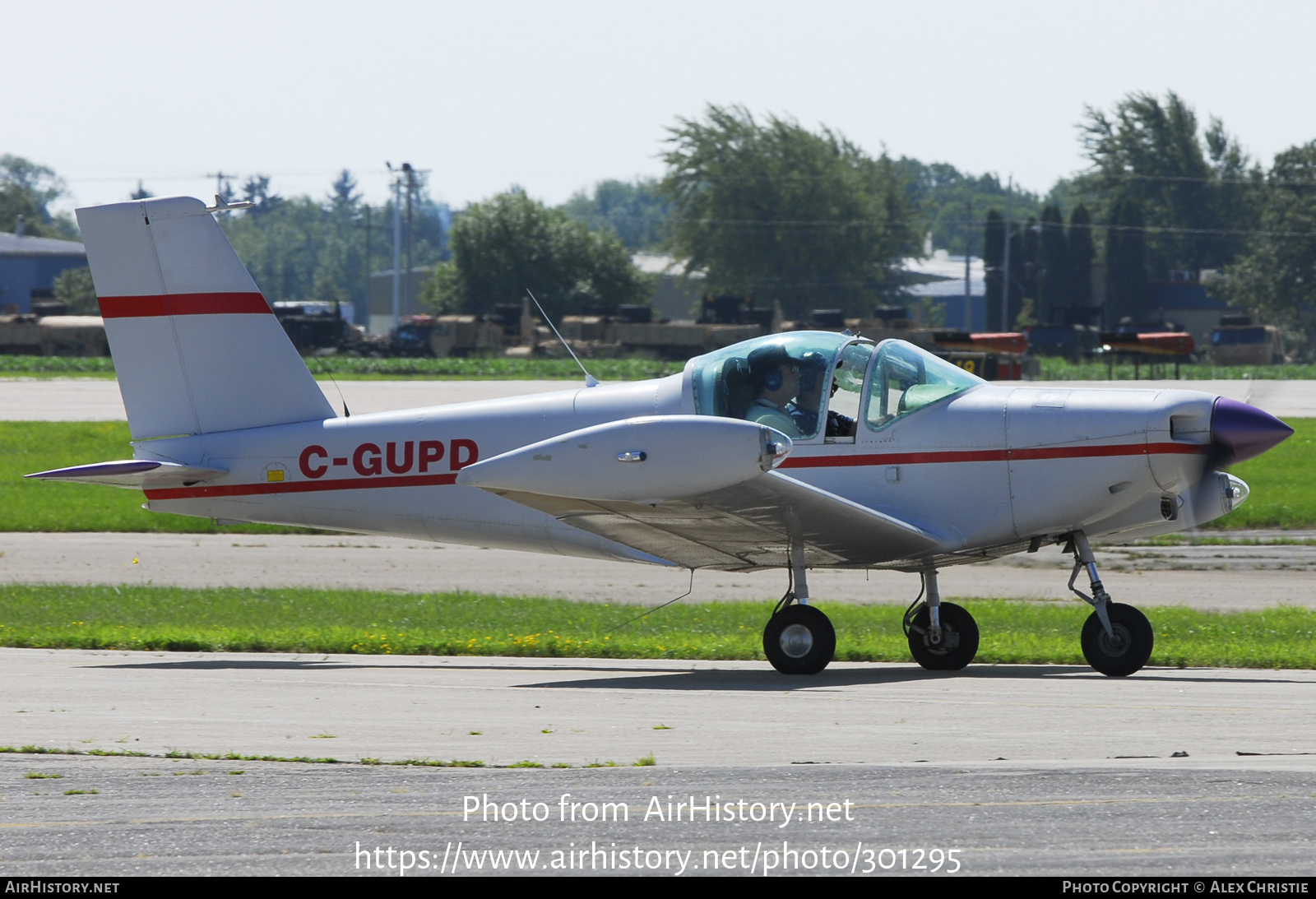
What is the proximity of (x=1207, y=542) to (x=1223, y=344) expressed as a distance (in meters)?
48.6

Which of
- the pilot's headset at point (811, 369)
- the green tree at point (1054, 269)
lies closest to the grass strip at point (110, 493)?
the pilot's headset at point (811, 369)

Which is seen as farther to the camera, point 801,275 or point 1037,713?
point 801,275

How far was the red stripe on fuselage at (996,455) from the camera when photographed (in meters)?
9.63

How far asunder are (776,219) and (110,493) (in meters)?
75.9

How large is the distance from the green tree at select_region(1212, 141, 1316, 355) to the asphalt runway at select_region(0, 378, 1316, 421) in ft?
136

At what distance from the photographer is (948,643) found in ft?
35.1

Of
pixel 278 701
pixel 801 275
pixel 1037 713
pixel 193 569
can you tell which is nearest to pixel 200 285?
pixel 278 701

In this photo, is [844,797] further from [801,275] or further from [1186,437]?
[801,275]

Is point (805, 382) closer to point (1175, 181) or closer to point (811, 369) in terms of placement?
point (811, 369)

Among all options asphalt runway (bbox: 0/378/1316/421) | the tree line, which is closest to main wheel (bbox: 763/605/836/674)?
asphalt runway (bbox: 0/378/1316/421)

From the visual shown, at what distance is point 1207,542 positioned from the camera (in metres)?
19.2

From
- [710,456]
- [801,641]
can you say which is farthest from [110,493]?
[710,456]

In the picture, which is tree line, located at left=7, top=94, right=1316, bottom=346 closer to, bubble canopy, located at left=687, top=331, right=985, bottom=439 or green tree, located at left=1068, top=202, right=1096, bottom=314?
green tree, located at left=1068, top=202, right=1096, bottom=314

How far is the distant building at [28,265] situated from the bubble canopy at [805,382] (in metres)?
105
